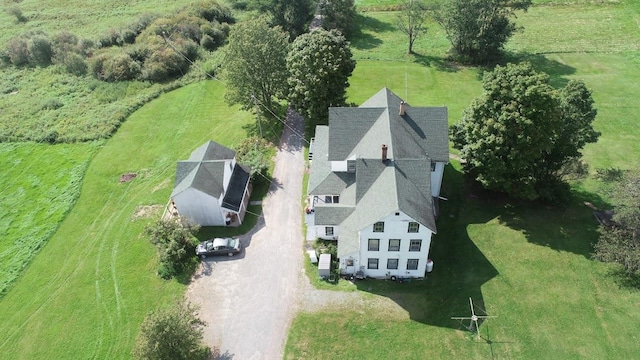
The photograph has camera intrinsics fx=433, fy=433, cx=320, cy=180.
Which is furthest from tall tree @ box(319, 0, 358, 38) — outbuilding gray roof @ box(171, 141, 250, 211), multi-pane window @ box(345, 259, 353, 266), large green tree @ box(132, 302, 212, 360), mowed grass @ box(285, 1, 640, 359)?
large green tree @ box(132, 302, 212, 360)

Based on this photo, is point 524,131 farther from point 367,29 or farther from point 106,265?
point 367,29

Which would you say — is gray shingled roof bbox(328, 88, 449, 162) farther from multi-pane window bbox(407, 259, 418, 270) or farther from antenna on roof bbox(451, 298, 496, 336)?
antenna on roof bbox(451, 298, 496, 336)

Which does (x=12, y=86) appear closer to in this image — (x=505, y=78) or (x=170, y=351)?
(x=170, y=351)

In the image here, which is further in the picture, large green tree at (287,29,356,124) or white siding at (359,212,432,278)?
large green tree at (287,29,356,124)

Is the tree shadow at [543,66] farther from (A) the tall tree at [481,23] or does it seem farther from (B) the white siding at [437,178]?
(B) the white siding at [437,178]

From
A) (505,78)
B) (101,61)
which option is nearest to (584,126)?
(505,78)

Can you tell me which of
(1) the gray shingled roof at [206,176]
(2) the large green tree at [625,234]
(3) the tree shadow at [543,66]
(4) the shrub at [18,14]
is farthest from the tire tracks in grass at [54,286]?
Answer: (4) the shrub at [18,14]
